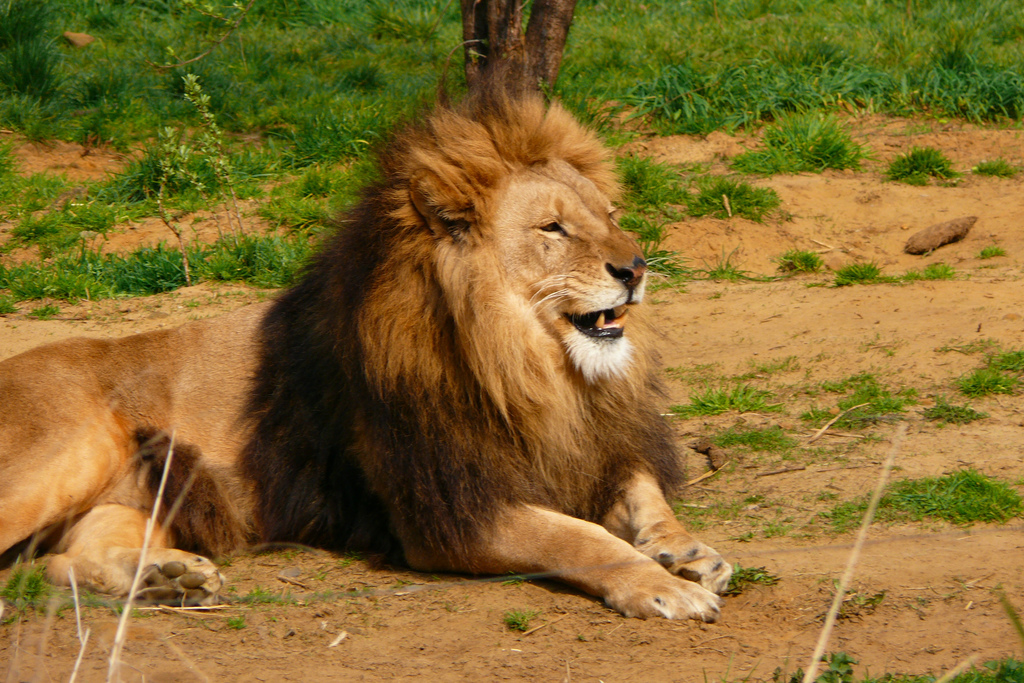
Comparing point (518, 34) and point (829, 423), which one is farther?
point (518, 34)

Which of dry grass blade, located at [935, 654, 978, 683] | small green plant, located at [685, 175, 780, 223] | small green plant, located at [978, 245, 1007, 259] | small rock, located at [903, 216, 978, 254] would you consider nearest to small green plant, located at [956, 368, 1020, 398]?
small green plant, located at [978, 245, 1007, 259]

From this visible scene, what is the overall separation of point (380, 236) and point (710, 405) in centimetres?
A: 209

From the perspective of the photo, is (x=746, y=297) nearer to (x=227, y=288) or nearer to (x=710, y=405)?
(x=710, y=405)

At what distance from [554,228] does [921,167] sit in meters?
5.11

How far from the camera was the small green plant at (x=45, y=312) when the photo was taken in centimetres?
623

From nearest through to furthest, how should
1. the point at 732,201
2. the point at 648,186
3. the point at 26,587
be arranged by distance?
the point at 26,587 → the point at 732,201 → the point at 648,186

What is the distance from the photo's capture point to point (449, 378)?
3.45m

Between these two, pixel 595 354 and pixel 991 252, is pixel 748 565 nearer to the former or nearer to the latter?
pixel 595 354

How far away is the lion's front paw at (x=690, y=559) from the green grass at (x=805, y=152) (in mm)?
4909

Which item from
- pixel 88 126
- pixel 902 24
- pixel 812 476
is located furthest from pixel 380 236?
pixel 902 24

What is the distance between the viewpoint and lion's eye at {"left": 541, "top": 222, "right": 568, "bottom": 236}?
3.45 metres

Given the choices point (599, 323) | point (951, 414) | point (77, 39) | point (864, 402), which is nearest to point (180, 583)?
point (599, 323)

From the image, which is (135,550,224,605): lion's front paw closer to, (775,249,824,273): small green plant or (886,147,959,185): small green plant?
(775,249,824,273): small green plant

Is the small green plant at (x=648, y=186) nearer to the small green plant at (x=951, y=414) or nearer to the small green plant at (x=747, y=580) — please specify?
the small green plant at (x=951, y=414)
